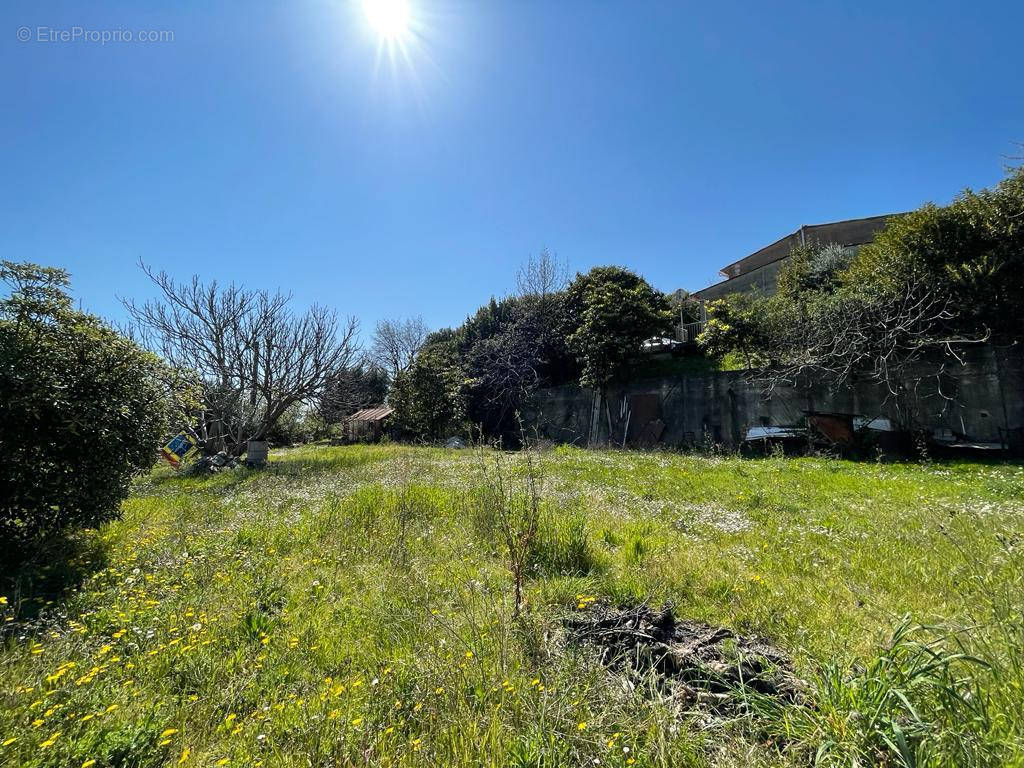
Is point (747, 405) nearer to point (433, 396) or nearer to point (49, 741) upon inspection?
point (433, 396)

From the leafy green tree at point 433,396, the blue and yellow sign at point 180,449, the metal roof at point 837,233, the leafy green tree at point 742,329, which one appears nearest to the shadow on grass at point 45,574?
the blue and yellow sign at point 180,449

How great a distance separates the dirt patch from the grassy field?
4.9 inches

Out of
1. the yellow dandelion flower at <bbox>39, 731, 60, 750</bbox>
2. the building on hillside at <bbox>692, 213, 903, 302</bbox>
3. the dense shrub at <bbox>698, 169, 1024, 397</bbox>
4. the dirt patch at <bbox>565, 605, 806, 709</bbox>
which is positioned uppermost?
the building on hillside at <bbox>692, 213, 903, 302</bbox>

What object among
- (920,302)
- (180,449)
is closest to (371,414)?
(180,449)

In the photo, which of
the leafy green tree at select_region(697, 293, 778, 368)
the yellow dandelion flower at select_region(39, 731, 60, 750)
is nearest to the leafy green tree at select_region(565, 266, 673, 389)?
the leafy green tree at select_region(697, 293, 778, 368)

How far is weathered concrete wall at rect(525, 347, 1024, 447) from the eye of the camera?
1052 centimetres

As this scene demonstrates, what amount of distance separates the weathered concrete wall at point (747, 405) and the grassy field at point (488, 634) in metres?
6.25

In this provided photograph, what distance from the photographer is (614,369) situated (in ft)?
56.6

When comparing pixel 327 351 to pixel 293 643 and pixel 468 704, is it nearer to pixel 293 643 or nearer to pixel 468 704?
pixel 293 643

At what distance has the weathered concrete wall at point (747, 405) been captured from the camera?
10523mm

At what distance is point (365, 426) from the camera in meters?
30.9

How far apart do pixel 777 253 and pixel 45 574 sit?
3806 centimetres

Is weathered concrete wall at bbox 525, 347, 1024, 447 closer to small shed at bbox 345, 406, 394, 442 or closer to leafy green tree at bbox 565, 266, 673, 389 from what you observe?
leafy green tree at bbox 565, 266, 673, 389

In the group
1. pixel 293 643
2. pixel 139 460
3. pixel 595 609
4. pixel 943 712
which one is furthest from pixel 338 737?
pixel 139 460
